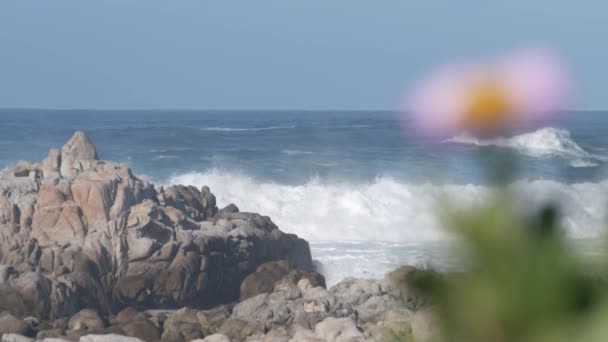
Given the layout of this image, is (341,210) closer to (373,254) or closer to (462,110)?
(373,254)

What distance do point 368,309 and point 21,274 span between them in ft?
14.8

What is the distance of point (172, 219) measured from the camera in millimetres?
17109

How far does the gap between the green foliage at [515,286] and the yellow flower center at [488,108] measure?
87 millimetres

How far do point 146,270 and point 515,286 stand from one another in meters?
14.7

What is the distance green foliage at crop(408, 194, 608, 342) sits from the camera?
108cm

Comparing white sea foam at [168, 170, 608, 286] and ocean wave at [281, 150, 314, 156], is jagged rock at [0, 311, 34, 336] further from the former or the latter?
ocean wave at [281, 150, 314, 156]

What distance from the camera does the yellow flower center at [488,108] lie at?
1112 millimetres

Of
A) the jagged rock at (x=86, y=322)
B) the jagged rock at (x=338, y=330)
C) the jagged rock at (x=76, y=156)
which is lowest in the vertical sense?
the jagged rock at (x=86, y=322)

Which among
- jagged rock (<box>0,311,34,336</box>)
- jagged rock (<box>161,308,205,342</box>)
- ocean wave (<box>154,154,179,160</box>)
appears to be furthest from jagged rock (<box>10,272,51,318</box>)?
ocean wave (<box>154,154,179,160</box>)

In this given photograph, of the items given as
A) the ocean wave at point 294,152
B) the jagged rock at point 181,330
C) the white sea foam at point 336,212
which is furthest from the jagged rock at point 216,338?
the ocean wave at point 294,152

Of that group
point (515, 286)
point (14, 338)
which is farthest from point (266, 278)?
point (515, 286)

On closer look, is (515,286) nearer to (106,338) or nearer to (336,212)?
(106,338)

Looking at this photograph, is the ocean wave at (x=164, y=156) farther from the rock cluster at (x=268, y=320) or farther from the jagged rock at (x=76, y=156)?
the rock cluster at (x=268, y=320)

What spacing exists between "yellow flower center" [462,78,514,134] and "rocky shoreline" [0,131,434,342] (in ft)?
33.6
